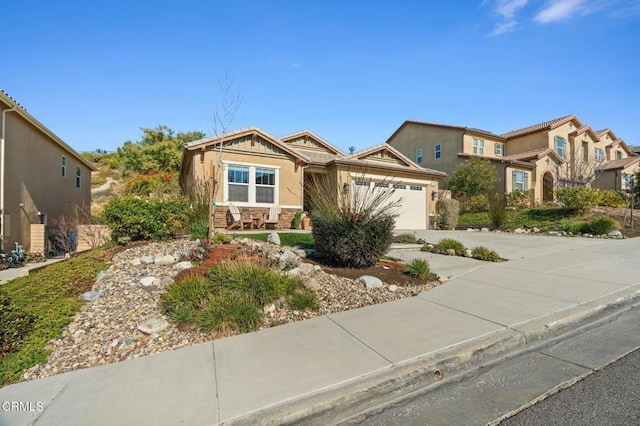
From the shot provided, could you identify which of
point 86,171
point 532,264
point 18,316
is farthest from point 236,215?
point 86,171

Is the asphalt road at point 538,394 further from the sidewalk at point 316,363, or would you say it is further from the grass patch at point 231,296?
the grass patch at point 231,296

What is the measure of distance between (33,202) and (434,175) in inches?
739

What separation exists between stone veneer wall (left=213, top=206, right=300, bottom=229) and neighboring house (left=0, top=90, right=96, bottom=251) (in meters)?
6.70

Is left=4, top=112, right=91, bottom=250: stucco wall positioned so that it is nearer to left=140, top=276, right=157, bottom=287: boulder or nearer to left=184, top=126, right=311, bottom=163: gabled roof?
left=184, top=126, right=311, bottom=163: gabled roof

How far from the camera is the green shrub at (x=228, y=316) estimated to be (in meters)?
4.36

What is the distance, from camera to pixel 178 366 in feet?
11.5

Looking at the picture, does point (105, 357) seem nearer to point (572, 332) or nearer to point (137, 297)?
point (137, 297)

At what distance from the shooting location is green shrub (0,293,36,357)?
3.92 meters

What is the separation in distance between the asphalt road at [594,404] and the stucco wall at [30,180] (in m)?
15.0

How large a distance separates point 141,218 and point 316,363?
7517mm

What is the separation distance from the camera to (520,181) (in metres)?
24.9

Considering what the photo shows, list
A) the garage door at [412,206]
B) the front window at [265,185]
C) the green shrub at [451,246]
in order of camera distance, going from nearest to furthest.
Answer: the green shrub at [451,246] < the front window at [265,185] < the garage door at [412,206]

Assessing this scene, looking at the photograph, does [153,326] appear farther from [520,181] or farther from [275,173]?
[520,181]

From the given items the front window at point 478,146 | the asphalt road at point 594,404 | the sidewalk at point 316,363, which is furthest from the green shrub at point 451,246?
the front window at point 478,146
